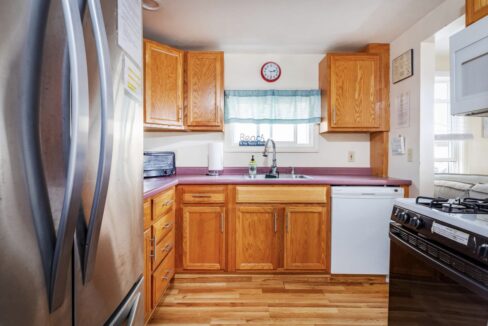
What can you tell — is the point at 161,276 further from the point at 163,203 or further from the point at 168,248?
the point at 163,203

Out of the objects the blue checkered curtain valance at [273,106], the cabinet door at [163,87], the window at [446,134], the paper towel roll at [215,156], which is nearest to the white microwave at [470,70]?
the blue checkered curtain valance at [273,106]

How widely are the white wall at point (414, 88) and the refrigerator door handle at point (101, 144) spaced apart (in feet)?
7.76

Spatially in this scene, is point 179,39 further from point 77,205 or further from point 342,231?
point 77,205

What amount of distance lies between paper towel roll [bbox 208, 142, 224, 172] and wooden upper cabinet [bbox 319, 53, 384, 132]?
111 centimetres

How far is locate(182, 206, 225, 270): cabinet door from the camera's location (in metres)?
2.43

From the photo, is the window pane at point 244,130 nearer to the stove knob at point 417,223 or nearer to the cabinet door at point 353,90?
the cabinet door at point 353,90

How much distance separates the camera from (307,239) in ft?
8.06

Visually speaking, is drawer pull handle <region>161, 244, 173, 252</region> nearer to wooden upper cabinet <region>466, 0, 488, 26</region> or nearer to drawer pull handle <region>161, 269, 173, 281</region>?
drawer pull handle <region>161, 269, 173, 281</region>

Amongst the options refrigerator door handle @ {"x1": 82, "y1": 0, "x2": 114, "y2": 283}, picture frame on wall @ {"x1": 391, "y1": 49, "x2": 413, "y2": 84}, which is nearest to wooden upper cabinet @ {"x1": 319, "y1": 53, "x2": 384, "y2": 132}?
picture frame on wall @ {"x1": 391, "y1": 49, "x2": 413, "y2": 84}

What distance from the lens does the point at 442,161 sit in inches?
174

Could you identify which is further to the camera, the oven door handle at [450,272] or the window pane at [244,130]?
the window pane at [244,130]

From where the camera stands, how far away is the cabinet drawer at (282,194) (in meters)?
2.45

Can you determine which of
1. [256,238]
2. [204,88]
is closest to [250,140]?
[204,88]

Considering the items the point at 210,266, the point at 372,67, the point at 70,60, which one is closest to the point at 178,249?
the point at 210,266
